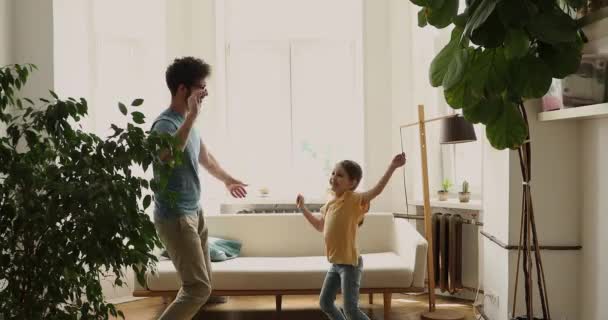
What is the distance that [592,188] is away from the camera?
289 cm

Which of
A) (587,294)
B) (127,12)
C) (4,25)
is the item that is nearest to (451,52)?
(587,294)

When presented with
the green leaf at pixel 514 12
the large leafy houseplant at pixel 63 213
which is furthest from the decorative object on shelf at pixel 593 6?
the large leafy houseplant at pixel 63 213

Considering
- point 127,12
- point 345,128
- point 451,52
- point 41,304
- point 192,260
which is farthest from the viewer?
point 345,128

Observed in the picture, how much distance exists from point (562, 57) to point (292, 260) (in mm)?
2603

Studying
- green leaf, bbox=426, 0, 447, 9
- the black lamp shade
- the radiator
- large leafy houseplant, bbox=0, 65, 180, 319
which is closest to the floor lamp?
the black lamp shade

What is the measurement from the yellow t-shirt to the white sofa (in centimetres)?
60

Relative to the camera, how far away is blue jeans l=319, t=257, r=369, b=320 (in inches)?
122

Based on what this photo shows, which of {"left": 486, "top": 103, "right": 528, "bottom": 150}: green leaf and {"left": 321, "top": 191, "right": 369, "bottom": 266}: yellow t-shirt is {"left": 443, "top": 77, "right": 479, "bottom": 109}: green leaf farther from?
{"left": 321, "top": 191, "right": 369, "bottom": 266}: yellow t-shirt

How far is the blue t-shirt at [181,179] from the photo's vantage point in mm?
2783

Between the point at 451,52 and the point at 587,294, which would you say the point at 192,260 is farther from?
the point at 587,294

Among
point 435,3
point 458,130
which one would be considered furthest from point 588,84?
point 458,130

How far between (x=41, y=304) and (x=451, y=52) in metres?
1.47

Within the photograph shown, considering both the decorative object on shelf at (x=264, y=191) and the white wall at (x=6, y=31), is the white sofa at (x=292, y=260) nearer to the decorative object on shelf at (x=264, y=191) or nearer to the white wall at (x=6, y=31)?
the decorative object on shelf at (x=264, y=191)

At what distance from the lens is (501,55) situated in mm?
1941
